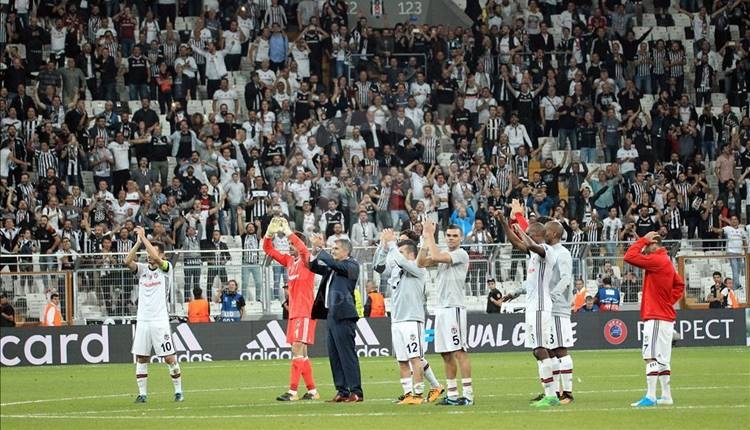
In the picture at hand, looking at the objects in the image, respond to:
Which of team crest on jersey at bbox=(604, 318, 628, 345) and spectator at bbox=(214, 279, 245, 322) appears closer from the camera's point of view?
spectator at bbox=(214, 279, 245, 322)

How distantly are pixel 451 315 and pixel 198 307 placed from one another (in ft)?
48.5

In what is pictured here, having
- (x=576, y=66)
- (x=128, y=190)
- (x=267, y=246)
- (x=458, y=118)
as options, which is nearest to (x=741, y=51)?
(x=576, y=66)

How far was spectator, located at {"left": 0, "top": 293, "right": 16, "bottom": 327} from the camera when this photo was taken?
31.8 metres

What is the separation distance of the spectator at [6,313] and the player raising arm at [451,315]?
51.7 feet

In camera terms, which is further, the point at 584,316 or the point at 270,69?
the point at 270,69

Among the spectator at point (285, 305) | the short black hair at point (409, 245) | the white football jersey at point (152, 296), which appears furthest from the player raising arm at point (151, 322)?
the spectator at point (285, 305)

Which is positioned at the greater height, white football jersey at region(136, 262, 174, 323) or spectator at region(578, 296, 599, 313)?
white football jersey at region(136, 262, 174, 323)

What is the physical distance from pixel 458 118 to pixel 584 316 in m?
8.40

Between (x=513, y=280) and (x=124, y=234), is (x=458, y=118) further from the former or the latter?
(x=124, y=234)

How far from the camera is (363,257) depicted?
1299 inches

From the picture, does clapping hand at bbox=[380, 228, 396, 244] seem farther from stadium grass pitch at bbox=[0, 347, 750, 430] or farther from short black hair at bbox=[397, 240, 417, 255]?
stadium grass pitch at bbox=[0, 347, 750, 430]

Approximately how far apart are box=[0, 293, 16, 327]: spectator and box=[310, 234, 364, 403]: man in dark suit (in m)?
14.2

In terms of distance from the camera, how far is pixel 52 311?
3219 centimetres

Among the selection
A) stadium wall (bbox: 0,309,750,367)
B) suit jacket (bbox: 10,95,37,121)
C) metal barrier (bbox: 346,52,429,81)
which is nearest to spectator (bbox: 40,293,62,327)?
stadium wall (bbox: 0,309,750,367)
